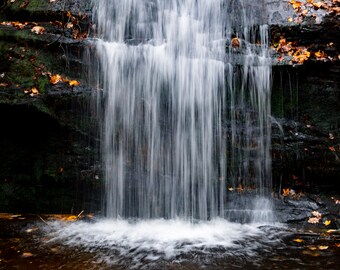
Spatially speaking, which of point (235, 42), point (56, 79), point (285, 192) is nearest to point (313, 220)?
point (285, 192)

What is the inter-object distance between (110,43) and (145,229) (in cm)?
333

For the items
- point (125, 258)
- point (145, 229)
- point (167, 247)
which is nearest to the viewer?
point (125, 258)

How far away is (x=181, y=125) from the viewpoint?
18.1 ft

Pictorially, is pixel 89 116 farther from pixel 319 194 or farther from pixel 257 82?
pixel 319 194

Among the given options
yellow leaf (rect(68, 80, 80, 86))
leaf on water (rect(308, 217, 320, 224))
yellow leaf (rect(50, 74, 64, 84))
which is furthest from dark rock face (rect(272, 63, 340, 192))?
yellow leaf (rect(50, 74, 64, 84))

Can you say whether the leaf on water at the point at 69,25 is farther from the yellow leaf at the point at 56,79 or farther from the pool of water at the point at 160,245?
the pool of water at the point at 160,245

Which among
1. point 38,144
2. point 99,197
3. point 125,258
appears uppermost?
point 38,144

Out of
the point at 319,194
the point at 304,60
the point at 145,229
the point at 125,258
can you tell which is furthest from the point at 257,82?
the point at 125,258

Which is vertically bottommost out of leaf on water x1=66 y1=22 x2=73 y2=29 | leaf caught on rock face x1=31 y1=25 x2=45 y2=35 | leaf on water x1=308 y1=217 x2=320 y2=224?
leaf on water x1=308 y1=217 x2=320 y2=224

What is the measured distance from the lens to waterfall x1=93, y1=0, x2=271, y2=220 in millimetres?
5449

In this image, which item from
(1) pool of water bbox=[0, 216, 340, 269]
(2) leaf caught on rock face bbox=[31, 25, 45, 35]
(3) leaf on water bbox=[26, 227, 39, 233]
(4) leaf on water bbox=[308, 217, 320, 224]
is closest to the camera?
(1) pool of water bbox=[0, 216, 340, 269]

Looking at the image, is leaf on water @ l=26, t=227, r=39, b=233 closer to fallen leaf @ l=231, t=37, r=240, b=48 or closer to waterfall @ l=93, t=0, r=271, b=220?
waterfall @ l=93, t=0, r=271, b=220

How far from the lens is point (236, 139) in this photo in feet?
18.4

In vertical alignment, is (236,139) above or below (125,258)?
above
